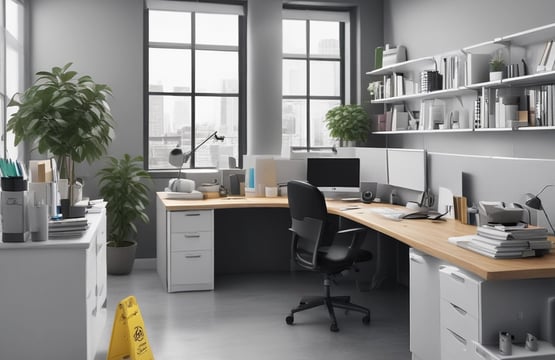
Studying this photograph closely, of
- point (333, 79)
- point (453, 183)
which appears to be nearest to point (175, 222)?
point (453, 183)

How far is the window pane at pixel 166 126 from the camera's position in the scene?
6.35 meters

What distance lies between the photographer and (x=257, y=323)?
4230 millimetres

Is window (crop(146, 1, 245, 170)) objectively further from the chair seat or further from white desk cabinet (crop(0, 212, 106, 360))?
white desk cabinet (crop(0, 212, 106, 360))

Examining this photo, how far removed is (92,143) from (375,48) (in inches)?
139

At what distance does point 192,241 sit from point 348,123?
2243 mm

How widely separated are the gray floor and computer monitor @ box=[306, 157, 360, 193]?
0.89 m

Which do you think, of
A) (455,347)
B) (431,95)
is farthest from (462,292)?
(431,95)

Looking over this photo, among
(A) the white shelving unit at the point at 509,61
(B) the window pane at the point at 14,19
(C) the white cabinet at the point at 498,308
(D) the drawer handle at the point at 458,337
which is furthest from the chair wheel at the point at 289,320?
(B) the window pane at the point at 14,19

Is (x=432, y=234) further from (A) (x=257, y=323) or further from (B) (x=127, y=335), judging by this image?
(B) (x=127, y=335)

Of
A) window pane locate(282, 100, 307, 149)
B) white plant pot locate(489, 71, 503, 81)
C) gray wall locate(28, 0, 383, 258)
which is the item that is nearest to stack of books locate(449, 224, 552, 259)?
white plant pot locate(489, 71, 503, 81)

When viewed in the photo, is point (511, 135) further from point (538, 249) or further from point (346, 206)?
point (538, 249)

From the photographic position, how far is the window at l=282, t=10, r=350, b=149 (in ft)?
22.4

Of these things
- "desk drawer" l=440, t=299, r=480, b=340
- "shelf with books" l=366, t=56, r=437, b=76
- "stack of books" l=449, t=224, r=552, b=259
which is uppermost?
"shelf with books" l=366, t=56, r=437, b=76

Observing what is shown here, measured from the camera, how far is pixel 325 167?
5547mm
